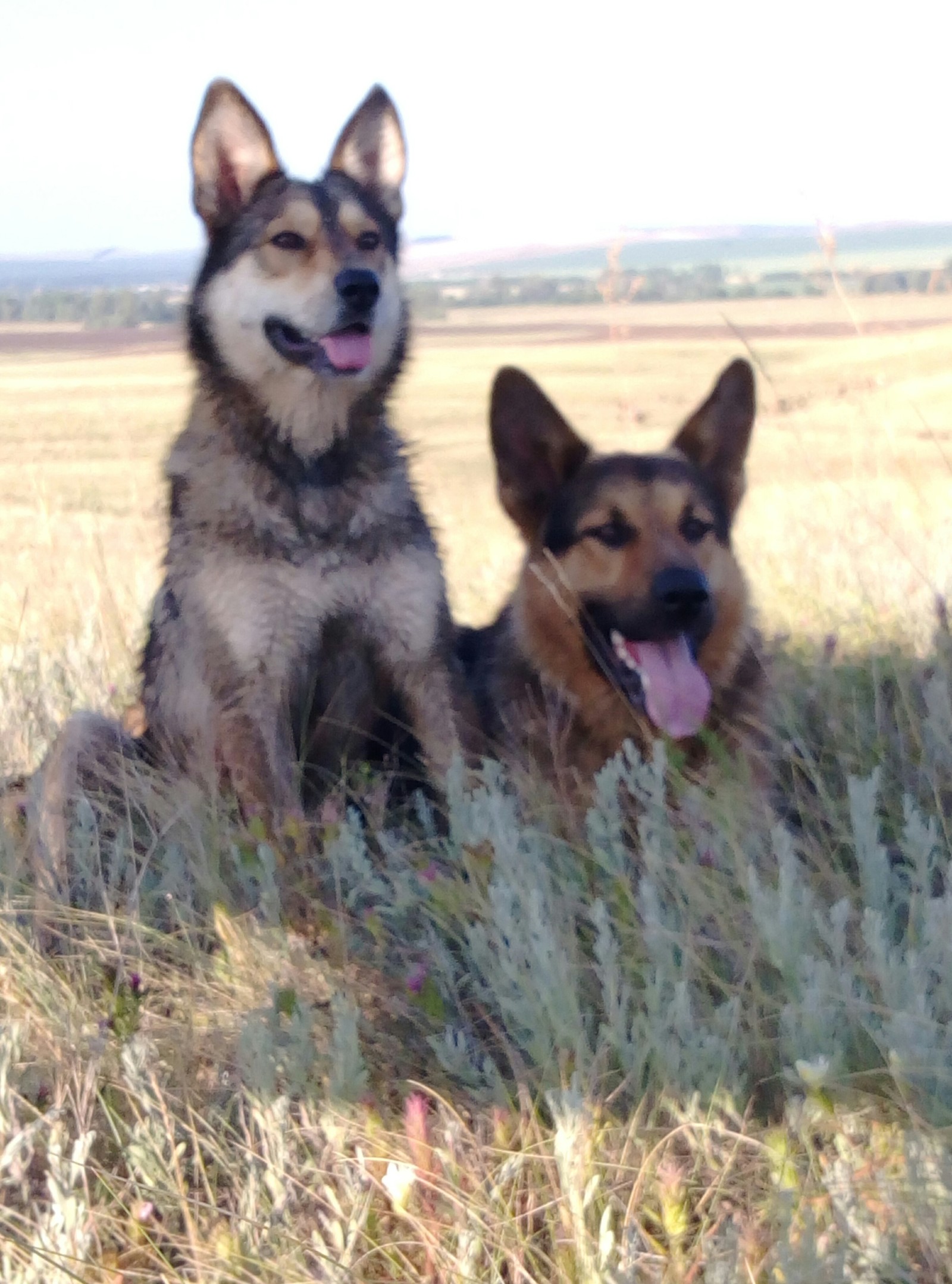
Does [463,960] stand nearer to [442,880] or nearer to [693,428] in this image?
[442,880]

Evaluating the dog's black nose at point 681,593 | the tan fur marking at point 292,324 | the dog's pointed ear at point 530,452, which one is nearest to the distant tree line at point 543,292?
the tan fur marking at point 292,324

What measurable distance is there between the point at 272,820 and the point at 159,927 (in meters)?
0.47

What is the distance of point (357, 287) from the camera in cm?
381

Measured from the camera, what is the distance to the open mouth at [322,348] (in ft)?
12.6

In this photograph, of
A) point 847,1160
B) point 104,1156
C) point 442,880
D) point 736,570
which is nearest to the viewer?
point 847,1160

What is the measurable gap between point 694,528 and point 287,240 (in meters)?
1.50

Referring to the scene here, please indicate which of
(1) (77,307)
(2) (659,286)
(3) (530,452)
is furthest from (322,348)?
(1) (77,307)

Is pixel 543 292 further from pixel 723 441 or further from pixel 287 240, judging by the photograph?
pixel 287 240

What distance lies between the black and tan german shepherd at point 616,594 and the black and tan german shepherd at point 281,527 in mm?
323

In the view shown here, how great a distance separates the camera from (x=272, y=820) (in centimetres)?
354

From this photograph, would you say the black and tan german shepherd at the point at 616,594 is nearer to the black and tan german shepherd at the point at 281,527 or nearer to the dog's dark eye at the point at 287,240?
the black and tan german shepherd at the point at 281,527

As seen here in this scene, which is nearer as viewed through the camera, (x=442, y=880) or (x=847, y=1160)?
(x=847, y=1160)

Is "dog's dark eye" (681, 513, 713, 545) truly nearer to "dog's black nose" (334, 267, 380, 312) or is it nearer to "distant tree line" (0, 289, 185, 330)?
"dog's black nose" (334, 267, 380, 312)

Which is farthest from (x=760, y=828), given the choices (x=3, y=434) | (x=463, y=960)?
(x=3, y=434)
